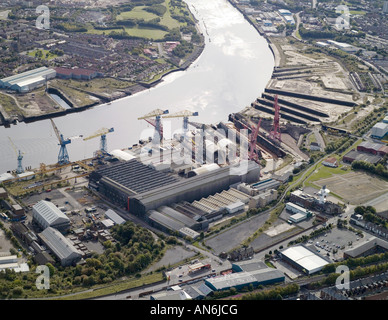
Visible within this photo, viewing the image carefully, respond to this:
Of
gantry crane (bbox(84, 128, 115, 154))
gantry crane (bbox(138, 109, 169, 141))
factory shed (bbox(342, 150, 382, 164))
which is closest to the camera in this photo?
gantry crane (bbox(84, 128, 115, 154))

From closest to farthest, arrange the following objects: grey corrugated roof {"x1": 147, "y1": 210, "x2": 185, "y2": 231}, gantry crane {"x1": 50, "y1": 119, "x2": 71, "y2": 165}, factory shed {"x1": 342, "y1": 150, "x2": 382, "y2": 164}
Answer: grey corrugated roof {"x1": 147, "y1": 210, "x2": 185, "y2": 231}
gantry crane {"x1": 50, "y1": 119, "x2": 71, "y2": 165}
factory shed {"x1": 342, "y1": 150, "x2": 382, "y2": 164}

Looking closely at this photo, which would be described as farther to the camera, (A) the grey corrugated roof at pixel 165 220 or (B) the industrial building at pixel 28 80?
(B) the industrial building at pixel 28 80

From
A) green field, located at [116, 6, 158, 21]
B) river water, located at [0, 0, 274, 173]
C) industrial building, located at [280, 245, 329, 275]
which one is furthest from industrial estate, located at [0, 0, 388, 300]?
green field, located at [116, 6, 158, 21]

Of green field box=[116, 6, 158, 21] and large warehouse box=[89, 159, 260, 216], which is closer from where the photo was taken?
large warehouse box=[89, 159, 260, 216]

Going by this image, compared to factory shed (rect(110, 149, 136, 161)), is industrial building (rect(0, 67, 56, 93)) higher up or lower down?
lower down

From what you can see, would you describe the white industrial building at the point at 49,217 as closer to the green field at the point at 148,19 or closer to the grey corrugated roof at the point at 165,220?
the grey corrugated roof at the point at 165,220

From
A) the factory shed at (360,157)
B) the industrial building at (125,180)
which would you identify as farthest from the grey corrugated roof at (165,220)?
the factory shed at (360,157)

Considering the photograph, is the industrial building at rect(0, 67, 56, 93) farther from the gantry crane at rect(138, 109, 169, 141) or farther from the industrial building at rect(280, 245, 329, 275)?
the industrial building at rect(280, 245, 329, 275)

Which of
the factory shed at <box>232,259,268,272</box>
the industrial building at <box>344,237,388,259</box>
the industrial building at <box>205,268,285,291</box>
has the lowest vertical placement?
the industrial building at <box>344,237,388,259</box>
